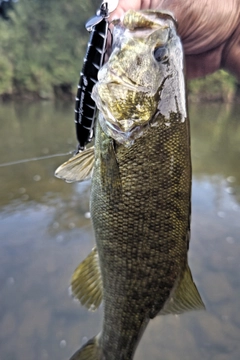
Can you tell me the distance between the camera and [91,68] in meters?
1.39

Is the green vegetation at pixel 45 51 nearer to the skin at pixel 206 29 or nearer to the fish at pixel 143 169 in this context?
the skin at pixel 206 29

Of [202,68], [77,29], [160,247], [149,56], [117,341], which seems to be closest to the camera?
[149,56]

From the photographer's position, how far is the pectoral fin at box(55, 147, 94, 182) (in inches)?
50.9

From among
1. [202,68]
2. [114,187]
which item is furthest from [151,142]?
[202,68]

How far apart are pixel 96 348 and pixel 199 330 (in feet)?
7.13

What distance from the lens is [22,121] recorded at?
1458cm

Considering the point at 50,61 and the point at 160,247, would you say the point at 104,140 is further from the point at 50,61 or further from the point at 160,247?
the point at 50,61

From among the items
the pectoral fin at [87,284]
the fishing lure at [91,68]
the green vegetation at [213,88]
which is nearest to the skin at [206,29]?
the fishing lure at [91,68]

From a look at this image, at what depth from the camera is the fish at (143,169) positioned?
Result: 109 centimetres

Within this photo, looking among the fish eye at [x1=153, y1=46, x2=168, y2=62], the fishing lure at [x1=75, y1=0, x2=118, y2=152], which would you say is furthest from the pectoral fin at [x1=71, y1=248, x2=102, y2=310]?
the fish eye at [x1=153, y1=46, x2=168, y2=62]

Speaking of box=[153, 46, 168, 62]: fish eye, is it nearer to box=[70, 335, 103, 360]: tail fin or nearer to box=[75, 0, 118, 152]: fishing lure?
box=[75, 0, 118, 152]: fishing lure

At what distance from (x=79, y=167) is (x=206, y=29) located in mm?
1318

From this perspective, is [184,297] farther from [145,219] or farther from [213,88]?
[213,88]

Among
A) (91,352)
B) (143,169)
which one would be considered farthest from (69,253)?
(143,169)
